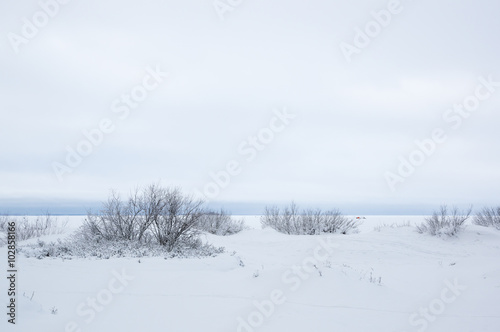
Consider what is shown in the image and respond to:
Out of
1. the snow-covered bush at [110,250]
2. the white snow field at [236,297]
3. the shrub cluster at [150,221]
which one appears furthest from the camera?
the shrub cluster at [150,221]

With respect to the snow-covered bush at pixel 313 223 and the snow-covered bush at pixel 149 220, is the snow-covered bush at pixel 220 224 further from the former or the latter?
the snow-covered bush at pixel 149 220

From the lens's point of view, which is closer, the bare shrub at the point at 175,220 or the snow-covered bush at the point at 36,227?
the bare shrub at the point at 175,220

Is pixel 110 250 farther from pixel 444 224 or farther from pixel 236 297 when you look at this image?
pixel 444 224

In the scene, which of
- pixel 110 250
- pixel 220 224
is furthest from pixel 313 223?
pixel 110 250

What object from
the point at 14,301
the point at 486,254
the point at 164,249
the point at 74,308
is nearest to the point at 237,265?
the point at 164,249

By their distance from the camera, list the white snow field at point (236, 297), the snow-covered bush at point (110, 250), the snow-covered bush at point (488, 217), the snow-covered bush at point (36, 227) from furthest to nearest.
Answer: the snow-covered bush at point (488, 217) → the snow-covered bush at point (36, 227) → the snow-covered bush at point (110, 250) → the white snow field at point (236, 297)

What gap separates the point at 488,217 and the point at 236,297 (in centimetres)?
3057

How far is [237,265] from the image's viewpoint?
11.7 m

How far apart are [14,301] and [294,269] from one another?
6609 mm

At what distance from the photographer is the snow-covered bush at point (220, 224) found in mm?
30620

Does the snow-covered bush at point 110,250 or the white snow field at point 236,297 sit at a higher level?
the snow-covered bush at point 110,250

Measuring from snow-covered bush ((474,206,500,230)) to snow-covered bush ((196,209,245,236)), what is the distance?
21.7 meters

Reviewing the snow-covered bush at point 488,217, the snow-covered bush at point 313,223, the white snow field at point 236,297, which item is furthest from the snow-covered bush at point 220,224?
the snow-covered bush at point 488,217

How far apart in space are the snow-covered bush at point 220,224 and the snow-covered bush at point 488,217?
2169 centimetres
